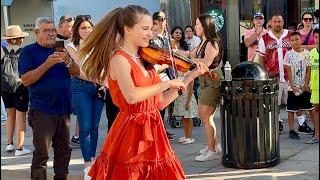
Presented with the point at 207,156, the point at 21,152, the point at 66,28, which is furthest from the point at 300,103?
the point at 21,152

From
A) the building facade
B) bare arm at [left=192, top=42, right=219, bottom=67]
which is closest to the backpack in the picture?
bare arm at [left=192, top=42, right=219, bottom=67]

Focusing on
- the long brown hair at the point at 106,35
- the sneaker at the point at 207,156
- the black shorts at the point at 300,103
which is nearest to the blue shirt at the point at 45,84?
the long brown hair at the point at 106,35

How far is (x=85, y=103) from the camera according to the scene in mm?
6109

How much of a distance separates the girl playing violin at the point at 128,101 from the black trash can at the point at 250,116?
89.6 inches

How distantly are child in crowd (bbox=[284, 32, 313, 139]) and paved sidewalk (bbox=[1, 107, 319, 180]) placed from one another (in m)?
0.42

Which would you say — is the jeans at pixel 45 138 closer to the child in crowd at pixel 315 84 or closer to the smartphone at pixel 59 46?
the smartphone at pixel 59 46

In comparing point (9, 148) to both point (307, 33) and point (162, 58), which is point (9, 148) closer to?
point (162, 58)

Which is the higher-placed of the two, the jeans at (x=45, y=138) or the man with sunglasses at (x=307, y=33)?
the man with sunglasses at (x=307, y=33)

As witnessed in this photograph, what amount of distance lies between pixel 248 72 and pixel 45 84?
215 cm

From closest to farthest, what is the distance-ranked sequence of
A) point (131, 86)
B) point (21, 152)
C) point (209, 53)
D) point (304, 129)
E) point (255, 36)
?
point (131, 86) < point (209, 53) < point (21, 152) < point (304, 129) < point (255, 36)

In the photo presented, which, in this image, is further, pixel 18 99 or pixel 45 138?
pixel 18 99

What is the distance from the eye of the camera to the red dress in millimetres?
3809

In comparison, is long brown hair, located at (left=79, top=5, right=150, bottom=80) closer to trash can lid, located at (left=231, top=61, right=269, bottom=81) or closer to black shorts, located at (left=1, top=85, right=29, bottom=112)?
trash can lid, located at (left=231, top=61, right=269, bottom=81)

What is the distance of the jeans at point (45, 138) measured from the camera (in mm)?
5199
